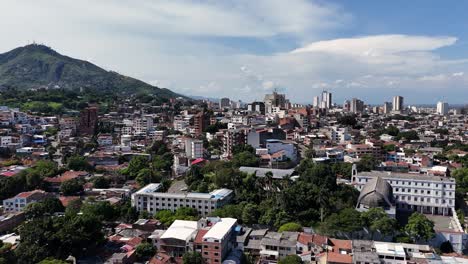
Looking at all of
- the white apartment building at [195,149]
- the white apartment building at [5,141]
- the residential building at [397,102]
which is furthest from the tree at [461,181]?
the residential building at [397,102]

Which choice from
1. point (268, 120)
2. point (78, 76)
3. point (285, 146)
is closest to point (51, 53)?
point (78, 76)

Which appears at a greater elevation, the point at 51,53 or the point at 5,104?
the point at 51,53

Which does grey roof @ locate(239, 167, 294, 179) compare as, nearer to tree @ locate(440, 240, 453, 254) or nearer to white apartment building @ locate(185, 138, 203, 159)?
white apartment building @ locate(185, 138, 203, 159)

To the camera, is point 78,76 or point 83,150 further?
point 78,76

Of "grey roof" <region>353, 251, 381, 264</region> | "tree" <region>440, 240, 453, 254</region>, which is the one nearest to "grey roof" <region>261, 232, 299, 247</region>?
"grey roof" <region>353, 251, 381, 264</region>

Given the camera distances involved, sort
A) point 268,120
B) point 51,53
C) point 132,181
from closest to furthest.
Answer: point 132,181 < point 268,120 < point 51,53

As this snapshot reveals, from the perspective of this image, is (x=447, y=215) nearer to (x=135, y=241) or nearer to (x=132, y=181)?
(x=135, y=241)

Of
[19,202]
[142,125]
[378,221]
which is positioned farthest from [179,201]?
[142,125]
